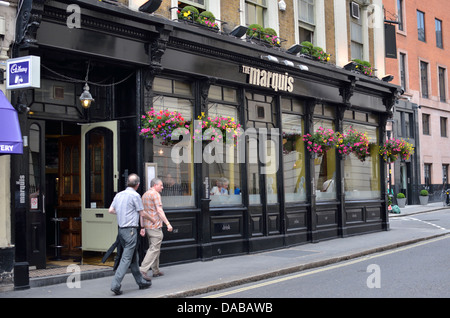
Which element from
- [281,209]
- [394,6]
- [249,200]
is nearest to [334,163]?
[281,209]

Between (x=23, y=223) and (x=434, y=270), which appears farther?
(x=434, y=270)

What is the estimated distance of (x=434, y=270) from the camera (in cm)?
1003

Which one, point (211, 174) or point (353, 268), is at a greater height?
point (211, 174)

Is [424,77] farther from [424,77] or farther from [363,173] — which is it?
[363,173]

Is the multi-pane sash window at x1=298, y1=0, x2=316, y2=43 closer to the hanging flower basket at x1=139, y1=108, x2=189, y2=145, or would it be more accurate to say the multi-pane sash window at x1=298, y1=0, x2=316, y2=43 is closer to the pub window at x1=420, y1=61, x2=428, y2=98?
the hanging flower basket at x1=139, y1=108, x2=189, y2=145

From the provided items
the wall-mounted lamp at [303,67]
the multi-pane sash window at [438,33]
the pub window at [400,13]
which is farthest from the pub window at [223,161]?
the multi-pane sash window at [438,33]

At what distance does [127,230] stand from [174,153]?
3642mm

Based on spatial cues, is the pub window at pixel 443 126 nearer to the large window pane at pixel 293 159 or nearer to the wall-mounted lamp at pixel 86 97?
the large window pane at pixel 293 159

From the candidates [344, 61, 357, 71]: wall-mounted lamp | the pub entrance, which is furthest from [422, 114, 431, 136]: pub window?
the pub entrance

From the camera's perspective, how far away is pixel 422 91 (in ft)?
117

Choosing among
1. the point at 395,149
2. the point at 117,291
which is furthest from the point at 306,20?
the point at 117,291
